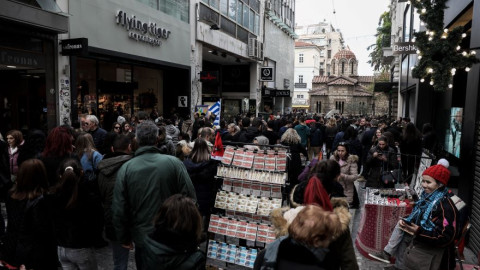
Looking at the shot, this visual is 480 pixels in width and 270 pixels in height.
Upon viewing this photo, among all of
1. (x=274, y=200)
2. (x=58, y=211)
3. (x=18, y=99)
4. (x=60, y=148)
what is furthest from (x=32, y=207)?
(x=18, y=99)

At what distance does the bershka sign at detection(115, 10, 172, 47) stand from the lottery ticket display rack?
9873 mm

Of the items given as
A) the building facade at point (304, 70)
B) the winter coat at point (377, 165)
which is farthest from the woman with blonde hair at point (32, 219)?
the building facade at point (304, 70)

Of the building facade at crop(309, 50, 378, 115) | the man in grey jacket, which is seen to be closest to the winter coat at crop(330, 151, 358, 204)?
the man in grey jacket

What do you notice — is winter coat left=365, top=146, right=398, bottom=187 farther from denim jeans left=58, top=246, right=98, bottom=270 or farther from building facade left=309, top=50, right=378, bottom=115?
building facade left=309, top=50, right=378, bottom=115

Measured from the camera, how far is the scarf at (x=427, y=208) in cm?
381

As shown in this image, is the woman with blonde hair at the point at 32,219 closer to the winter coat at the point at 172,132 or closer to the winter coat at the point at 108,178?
the winter coat at the point at 108,178

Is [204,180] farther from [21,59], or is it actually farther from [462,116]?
[462,116]

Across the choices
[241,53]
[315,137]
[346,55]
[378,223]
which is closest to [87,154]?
[378,223]

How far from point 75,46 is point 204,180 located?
7.37m

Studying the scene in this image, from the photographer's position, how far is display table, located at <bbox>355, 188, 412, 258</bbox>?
526 cm

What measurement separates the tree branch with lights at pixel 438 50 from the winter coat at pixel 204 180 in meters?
5.32

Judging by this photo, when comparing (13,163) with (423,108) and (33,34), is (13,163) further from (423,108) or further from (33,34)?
(423,108)

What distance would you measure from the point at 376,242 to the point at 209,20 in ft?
53.1

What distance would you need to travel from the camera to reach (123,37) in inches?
511
